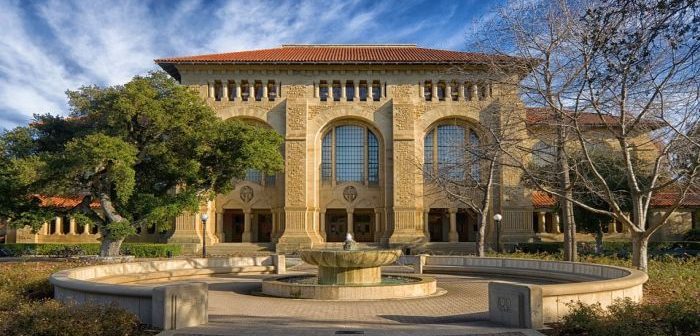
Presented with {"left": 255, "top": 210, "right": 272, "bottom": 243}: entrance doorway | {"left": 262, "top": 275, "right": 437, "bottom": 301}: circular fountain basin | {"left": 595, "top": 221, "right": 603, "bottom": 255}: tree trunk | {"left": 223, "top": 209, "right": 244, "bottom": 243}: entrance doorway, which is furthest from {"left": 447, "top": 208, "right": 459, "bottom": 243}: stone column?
{"left": 262, "top": 275, "right": 437, "bottom": 301}: circular fountain basin

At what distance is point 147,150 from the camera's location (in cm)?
2833

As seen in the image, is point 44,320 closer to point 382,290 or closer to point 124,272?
point 382,290

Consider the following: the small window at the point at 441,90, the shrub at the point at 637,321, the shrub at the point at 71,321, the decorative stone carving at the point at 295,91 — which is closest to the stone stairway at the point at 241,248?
the decorative stone carving at the point at 295,91

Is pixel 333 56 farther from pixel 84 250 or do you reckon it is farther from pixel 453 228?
pixel 84 250

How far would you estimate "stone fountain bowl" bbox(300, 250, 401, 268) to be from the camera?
53.8ft

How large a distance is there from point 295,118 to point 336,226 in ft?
32.6

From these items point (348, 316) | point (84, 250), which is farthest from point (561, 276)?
point (84, 250)

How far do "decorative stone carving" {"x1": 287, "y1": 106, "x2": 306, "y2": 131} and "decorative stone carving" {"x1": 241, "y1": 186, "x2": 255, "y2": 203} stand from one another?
5.91 m

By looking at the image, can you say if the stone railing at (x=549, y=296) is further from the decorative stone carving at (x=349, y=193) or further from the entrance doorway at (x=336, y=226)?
the entrance doorway at (x=336, y=226)

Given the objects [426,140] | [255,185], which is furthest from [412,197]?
[255,185]

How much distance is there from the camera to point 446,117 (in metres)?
45.1

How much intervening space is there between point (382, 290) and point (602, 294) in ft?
19.2

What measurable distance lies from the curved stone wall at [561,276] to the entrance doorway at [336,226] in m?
24.3

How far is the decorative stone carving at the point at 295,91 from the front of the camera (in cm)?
4506
